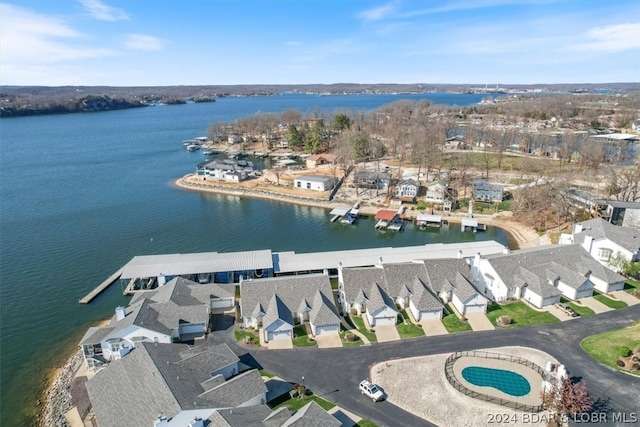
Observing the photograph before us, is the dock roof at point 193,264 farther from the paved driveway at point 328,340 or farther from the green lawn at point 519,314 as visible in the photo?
the green lawn at point 519,314

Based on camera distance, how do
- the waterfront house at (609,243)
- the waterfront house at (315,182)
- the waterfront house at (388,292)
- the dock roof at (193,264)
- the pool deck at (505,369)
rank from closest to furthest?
the pool deck at (505,369) → the waterfront house at (388,292) → the dock roof at (193,264) → the waterfront house at (609,243) → the waterfront house at (315,182)

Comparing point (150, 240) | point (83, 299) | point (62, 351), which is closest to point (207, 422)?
point (62, 351)

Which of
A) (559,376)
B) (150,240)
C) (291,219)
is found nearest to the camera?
(559,376)

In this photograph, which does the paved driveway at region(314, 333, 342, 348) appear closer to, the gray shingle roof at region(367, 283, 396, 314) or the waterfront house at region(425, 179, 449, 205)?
the gray shingle roof at region(367, 283, 396, 314)

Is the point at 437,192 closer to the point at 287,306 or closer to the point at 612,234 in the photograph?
the point at 612,234

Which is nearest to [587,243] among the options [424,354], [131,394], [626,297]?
[626,297]

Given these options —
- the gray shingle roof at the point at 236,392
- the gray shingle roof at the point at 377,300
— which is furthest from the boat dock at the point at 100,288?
the gray shingle roof at the point at 377,300

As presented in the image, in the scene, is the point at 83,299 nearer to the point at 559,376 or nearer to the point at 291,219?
the point at 291,219
